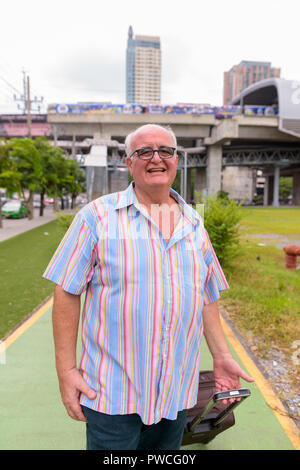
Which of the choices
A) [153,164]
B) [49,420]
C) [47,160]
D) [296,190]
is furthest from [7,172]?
[296,190]

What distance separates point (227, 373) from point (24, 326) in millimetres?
3662

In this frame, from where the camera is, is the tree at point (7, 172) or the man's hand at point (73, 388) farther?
the tree at point (7, 172)

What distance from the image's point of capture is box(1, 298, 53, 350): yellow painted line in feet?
13.5

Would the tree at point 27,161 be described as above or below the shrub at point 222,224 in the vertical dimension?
above

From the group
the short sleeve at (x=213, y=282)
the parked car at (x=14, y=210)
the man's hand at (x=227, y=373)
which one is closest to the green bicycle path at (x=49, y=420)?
the man's hand at (x=227, y=373)

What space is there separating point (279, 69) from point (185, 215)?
198629 millimetres

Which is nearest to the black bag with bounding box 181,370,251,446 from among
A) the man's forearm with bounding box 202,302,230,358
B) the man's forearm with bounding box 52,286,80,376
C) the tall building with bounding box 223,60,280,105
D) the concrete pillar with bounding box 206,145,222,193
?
the man's forearm with bounding box 202,302,230,358

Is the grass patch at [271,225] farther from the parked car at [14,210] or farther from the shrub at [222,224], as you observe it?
the parked car at [14,210]

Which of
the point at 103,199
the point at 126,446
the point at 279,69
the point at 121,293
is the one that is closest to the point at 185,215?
the point at 103,199

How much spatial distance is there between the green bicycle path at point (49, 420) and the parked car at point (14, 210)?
22969 mm

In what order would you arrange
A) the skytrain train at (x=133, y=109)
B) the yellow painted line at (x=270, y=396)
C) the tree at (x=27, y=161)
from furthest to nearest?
the skytrain train at (x=133, y=109) < the tree at (x=27, y=161) < the yellow painted line at (x=270, y=396)

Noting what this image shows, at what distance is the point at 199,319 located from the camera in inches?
62.8

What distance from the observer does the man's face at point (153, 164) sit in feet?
5.10
